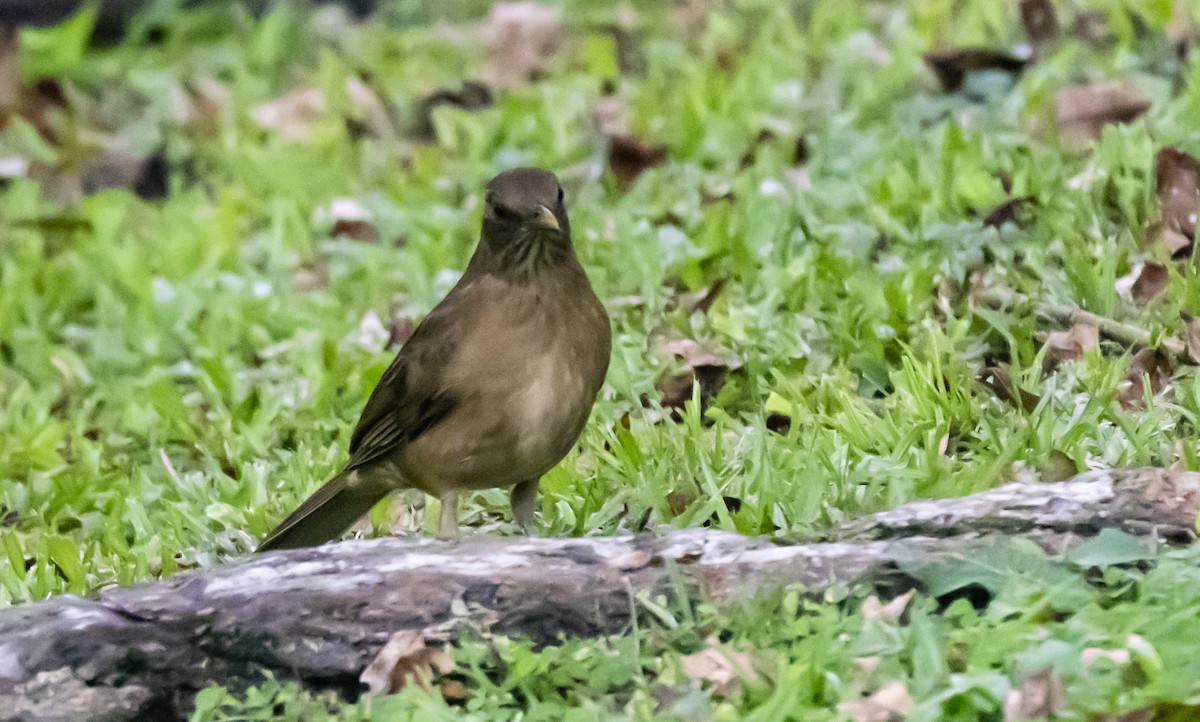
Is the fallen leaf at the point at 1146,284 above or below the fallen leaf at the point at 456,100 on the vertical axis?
below

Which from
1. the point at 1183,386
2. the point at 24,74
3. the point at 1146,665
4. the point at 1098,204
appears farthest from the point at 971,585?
the point at 24,74

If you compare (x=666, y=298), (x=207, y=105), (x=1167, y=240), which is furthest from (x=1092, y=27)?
(x=207, y=105)

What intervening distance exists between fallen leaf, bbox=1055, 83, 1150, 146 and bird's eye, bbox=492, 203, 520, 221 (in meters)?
3.10

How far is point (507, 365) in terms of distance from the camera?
4730 mm

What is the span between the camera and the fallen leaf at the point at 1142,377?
16.6 ft

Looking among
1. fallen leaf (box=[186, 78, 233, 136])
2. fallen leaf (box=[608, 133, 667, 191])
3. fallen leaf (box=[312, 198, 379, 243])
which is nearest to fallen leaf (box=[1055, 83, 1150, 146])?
fallen leaf (box=[608, 133, 667, 191])

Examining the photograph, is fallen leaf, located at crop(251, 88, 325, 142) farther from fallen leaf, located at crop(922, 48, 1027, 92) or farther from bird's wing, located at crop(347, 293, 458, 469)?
bird's wing, located at crop(347, 293, 458, 469)

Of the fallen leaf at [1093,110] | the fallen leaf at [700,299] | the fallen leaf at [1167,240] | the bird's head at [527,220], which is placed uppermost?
the bird's head at [527,220]

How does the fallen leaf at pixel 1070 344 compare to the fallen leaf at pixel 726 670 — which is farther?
the fallen leaf at pixel 1070 344

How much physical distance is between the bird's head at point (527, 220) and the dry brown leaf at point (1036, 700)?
184 cm

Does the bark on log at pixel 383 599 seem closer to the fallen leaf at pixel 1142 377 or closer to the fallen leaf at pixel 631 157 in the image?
the fallen leaf at pixel 1142 377

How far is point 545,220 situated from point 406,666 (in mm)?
1338

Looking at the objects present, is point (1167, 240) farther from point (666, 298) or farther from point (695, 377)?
point (666, 298)

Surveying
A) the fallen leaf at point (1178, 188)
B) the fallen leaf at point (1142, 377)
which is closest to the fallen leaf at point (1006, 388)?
the fallen leaf at point (1142, 377)
